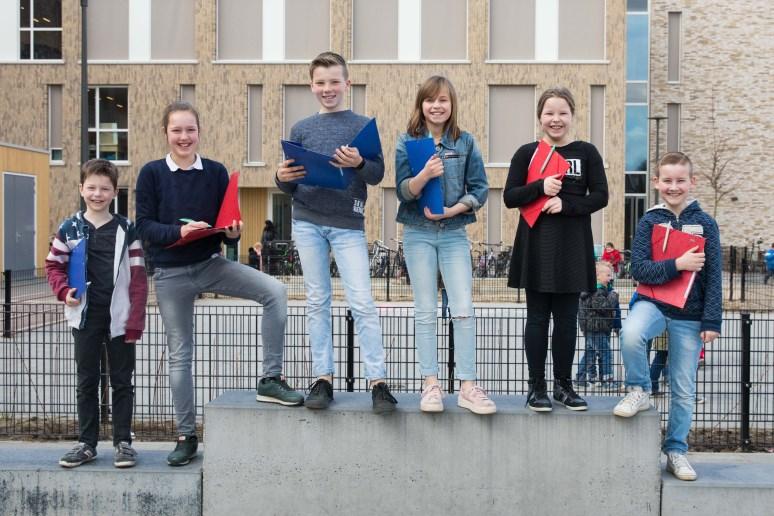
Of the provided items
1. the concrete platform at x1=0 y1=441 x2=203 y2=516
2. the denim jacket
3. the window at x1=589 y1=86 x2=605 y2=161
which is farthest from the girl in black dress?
the window at x1=589 y1=86 x2=605 y2=161

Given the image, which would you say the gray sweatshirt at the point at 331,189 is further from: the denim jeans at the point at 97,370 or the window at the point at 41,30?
the window at the point at 41,30

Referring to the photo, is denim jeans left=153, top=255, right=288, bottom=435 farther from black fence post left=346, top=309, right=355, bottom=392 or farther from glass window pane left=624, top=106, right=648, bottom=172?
glass window pane left=624, top=106, right=648, bottom=172

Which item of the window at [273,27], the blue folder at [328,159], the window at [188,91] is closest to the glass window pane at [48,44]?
the window at [188,91]

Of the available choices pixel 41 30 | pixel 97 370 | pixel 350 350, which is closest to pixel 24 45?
pixel 41 30

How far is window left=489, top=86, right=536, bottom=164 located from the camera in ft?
106

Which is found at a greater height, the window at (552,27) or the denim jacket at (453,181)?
the window at (552,27)

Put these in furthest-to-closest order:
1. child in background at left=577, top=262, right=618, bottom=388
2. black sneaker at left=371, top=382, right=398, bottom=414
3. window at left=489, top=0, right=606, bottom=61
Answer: window at left=489, top=0, right=606, bottom=61
child in background at left=577, top=262, right=618, bottom=388
black sneaker at left=371, top=382, right=398, bottom=414

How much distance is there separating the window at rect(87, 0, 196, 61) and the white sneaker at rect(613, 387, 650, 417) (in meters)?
30.2

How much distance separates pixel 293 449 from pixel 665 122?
40111mm

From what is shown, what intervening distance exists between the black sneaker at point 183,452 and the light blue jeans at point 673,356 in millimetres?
2729

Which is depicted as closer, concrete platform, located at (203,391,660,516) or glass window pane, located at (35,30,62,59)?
concrete platform, located at (203,391,660,516)

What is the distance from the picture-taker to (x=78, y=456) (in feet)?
16.9

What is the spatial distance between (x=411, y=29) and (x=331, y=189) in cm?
2824

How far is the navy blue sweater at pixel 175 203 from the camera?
17.0 feet
